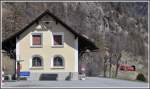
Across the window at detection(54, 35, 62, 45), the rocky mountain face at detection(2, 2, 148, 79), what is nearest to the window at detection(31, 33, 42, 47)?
the window at detection(54, 35, 62, 45)

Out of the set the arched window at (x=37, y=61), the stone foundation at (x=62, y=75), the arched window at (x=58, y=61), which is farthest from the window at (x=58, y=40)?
the stone foundation at (x=62, y=75)

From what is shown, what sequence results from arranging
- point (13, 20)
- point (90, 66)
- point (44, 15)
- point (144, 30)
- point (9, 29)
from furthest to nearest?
point (144, 30) < point (13, 20) < point (9, 29) < point (90, 66) < point (44, 15)

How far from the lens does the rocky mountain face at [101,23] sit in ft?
256

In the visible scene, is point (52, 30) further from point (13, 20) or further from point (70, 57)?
point (13, 20)

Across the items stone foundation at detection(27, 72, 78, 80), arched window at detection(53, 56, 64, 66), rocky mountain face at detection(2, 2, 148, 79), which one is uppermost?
rocky mountain face at detection(2, 2, 148, 79)

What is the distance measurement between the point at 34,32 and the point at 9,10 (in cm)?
5403

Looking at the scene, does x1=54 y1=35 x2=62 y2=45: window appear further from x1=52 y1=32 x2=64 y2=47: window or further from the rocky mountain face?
the rocky mountain face

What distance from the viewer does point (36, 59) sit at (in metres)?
37.4

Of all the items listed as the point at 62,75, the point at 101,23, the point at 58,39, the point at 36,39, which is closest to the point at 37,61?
the point at 36,39

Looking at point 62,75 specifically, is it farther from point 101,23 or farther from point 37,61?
point 101,23

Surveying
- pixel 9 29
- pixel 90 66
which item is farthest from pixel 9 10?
pixel 90 66

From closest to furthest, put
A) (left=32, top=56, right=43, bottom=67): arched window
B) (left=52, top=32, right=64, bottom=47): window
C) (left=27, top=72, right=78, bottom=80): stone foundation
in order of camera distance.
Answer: (left=27, top=72, right=78, bottom=80): stone foundation, (left=32, top=56, right=43, bottom=67): arched window, (left=52, top=32, right=64, bottom=47): window

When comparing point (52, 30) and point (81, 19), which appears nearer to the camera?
point (52, 30)

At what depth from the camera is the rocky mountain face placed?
256 feet
